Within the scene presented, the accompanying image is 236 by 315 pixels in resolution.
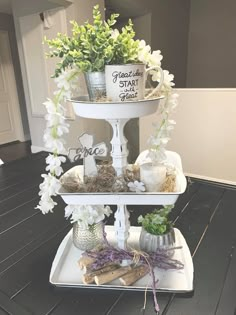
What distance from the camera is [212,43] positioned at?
457cm

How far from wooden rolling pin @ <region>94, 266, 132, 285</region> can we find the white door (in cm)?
431

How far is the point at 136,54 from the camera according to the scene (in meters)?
0.70

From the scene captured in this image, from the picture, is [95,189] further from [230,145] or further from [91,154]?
[230,145]

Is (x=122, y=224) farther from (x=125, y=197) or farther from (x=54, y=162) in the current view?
(x=54, y=162)

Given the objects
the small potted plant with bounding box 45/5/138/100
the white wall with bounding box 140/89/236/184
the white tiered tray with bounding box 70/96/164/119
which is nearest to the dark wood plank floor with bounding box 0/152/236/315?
the white tiered tray with bounding box 70/96/164/119

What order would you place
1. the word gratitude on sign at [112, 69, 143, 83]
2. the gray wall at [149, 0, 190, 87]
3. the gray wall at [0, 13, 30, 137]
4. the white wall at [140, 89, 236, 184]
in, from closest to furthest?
1. the word gratitude on sign at [112, 69, 143, 83]
2. the white wall at [140, 89, 236, 184]
3. the gray wall at [149, 0, 190, 87]
4. the gray wall at [0, 13, 30, 137]

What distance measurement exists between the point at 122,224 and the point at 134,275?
6.6 inches

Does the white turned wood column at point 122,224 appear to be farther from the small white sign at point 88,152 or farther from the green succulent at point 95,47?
the green succulent at point 95,47

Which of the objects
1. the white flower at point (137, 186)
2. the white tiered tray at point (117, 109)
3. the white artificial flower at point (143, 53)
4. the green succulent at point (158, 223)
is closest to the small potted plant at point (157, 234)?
the green succulent at point (158, 223)

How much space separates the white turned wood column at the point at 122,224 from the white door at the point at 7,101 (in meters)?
4.26

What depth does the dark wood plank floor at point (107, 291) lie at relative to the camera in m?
0.77

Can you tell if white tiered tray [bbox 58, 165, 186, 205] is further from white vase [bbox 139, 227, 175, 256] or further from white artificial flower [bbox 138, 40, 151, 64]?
white artificial flower [bbox 138, 40, 151, 64]

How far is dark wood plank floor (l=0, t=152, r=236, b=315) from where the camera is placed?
0.77 meters

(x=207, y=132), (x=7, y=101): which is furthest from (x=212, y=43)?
(x=7, y=101)
